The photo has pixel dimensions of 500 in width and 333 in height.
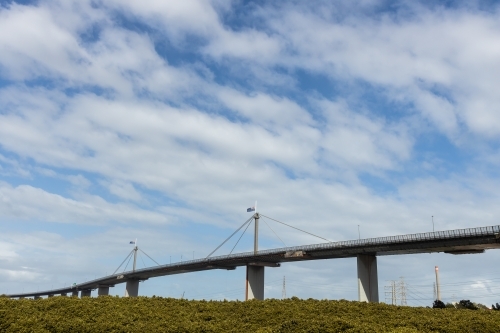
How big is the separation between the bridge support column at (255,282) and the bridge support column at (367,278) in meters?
32.9

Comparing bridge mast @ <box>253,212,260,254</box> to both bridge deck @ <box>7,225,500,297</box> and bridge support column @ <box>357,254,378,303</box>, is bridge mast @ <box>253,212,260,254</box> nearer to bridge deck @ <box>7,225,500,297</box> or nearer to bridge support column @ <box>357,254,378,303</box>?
bridge deck @ <box>7,225,500,297</box>

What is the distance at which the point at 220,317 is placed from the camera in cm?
2791

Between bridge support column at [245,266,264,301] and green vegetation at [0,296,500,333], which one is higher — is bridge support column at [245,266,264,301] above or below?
above

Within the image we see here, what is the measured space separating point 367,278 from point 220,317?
211 feet

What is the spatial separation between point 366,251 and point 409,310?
5639cm

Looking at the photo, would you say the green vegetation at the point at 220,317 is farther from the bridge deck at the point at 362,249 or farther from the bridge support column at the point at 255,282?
the bridge support column at the point at 255,282

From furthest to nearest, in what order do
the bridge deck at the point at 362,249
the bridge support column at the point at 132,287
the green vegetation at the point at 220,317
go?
the bridge support column at the point at 132,287 → the bridge deck at the point at 362,249 → the green vegetation at the point at 220,317

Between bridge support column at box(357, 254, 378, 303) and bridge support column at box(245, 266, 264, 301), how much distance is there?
32.9 m

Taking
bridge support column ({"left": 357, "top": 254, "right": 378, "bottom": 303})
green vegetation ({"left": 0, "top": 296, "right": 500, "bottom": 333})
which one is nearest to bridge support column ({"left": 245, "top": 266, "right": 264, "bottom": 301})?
bridge support column ({"left": 357, "top": 254, "right": 378, "bottom": 303})

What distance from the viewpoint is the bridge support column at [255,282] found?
112 meters

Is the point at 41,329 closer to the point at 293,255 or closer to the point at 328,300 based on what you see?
the point at 328,300

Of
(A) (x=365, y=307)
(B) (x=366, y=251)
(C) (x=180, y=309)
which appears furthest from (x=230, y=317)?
(B) (x=366, y=251)

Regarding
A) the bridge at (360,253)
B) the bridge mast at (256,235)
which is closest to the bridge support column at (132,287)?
the bridge at (360,253)

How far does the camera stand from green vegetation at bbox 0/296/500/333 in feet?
74.8
